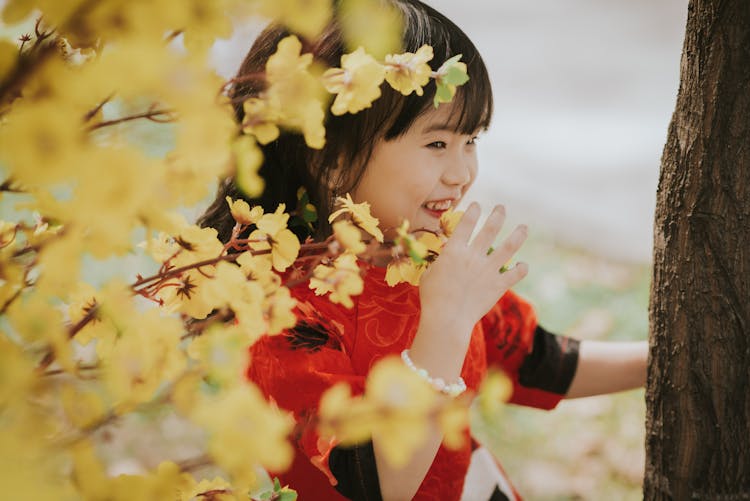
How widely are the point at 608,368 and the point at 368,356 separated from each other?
43cm

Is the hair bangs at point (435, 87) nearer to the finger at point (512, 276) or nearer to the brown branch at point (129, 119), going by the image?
the finger at point (512, 276)

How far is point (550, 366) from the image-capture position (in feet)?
3.87

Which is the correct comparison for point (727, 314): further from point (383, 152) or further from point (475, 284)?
point (383, 152)

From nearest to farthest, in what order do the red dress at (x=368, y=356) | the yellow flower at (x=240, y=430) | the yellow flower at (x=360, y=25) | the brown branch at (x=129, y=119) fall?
1. the yellow flower at (x=240, y=430)
2. the brown branch at (x=129, y=119)
3. the yellow flower at (x=360, y=25)
4. the red dress at (x=368, y=356)

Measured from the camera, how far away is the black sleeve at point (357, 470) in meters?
0.82

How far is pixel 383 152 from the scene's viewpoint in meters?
1.00

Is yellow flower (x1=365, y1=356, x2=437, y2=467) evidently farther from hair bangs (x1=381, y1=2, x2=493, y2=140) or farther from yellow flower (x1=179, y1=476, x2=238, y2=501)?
hair bangs (x1=381, y1=2, x2=493, y2=140)

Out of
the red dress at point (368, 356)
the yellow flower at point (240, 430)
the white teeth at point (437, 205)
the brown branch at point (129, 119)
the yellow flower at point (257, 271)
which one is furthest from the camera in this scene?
the white teeth at point (437, 205)

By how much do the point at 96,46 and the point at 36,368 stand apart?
273 millimetres

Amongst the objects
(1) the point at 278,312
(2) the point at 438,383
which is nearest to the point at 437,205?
(2) the point at 438,383

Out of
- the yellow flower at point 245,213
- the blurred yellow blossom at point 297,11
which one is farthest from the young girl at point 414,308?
the blurred yellow blossom at point 297,11

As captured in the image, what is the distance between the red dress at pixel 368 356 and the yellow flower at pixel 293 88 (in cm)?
36

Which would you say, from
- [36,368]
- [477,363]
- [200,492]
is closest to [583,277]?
[477,363]

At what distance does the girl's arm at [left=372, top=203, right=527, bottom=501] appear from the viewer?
800 millimetres
